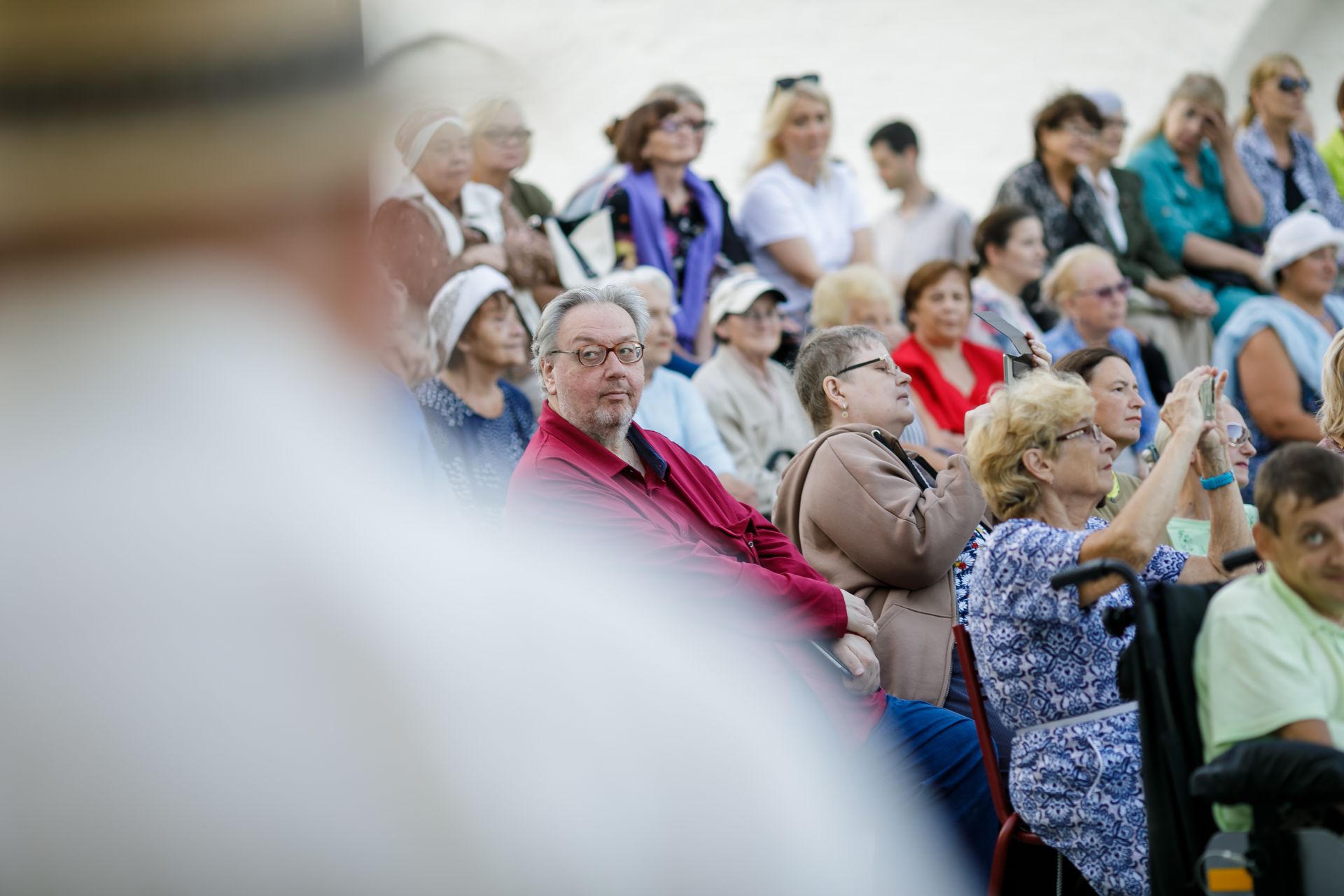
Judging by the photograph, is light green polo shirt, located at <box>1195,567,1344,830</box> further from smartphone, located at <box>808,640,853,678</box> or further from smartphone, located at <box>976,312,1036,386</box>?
smartphone, located at <box>976,312,1036,386</box>

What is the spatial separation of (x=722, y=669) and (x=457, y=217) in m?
5.31

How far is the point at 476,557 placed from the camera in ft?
1.89

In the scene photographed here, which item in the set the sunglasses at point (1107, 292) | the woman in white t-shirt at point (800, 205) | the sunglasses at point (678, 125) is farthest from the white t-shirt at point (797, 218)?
the sunglasses at point (1107, 292)

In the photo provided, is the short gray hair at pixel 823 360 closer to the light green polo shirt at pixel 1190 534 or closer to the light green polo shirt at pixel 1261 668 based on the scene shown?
the light green polo shirt at pixel 1190 534

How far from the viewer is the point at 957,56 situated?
10.7 meters

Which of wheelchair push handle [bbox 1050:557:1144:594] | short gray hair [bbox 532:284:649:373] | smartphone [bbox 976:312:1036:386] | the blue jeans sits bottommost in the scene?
the blue jeans

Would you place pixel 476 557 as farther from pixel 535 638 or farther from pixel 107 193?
pixel 107 193

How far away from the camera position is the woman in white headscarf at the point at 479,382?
4859mm

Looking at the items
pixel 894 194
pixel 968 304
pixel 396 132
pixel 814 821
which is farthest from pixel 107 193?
pixel 894 194

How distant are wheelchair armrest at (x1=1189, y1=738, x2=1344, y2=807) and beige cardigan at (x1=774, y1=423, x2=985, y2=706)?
1.42m

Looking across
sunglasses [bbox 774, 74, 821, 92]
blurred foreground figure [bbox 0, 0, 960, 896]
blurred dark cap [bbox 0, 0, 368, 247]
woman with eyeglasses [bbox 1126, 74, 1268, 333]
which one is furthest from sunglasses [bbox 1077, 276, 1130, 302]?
blurred dark cap [bbox 0, 0, 368, 247]

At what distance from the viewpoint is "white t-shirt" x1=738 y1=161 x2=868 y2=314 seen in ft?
22.8

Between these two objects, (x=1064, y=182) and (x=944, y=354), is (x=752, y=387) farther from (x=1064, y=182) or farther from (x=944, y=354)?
(x=1064, y=182)

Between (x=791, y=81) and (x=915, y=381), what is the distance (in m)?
2.09
